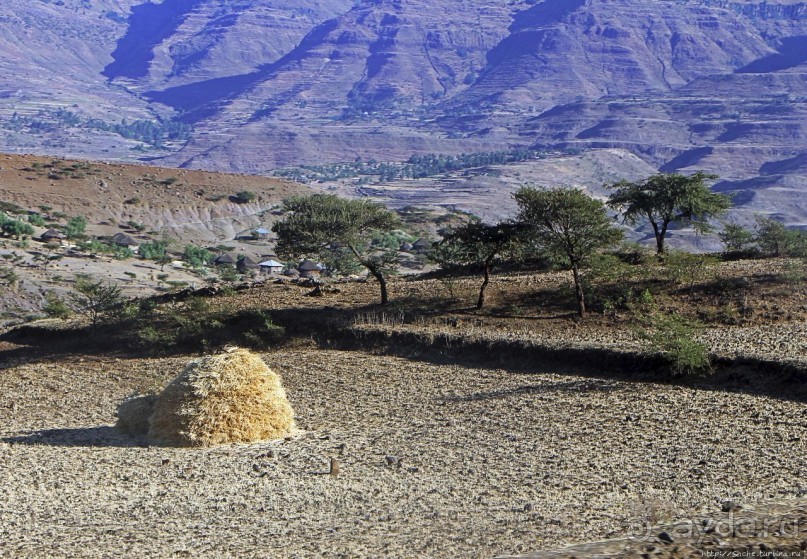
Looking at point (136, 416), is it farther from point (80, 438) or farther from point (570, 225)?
point (570, 225)

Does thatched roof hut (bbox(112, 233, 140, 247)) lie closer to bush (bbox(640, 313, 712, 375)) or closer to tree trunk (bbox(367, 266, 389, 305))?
tree trunk (bbox(367, 266, 389, 305))

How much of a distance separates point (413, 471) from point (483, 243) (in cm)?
1330

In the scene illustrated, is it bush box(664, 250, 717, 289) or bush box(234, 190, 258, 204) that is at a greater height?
bush box(664, 250, 717, 289)

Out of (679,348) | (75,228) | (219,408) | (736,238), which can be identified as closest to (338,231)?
(679,348)

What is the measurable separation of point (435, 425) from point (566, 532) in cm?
691

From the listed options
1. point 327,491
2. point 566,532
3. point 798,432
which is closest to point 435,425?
point 327,491

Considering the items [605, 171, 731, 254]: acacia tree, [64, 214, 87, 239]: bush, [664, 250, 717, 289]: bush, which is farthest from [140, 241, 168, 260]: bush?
[664, 250, 717, 289]: bush

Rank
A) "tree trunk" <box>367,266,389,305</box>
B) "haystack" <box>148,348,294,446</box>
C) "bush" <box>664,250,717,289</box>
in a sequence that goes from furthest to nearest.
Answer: "tree trunk" <box>367,266,389,305</box> < "bush" <box>664,250,717,289</box> < "haystack" <box>148,348,294,446</box>

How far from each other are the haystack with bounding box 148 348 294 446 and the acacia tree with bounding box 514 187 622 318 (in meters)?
10.5

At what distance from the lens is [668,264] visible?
2609 centimetres

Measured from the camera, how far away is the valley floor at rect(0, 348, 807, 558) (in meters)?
10.7

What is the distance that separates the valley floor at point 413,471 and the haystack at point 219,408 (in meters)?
0.49

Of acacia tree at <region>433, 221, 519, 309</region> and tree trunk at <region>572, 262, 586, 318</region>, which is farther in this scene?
acacia tree at <region>433, 221, 519, 309</region>

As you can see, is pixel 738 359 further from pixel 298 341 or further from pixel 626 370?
pixel 298 341
